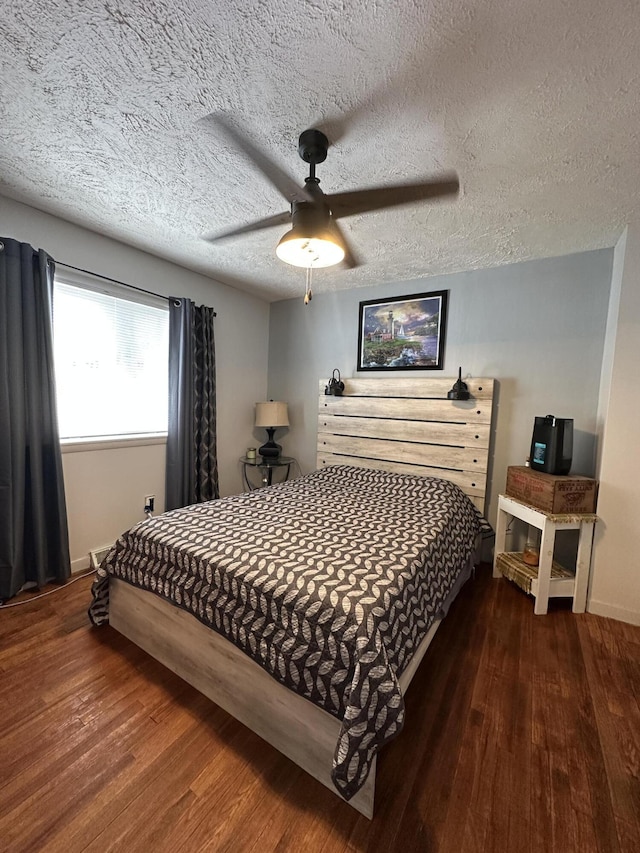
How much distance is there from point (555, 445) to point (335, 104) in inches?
86.1

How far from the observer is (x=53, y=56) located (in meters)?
1.14

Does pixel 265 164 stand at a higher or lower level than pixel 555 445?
higher

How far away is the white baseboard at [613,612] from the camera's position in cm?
208

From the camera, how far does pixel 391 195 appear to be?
1.43 meters

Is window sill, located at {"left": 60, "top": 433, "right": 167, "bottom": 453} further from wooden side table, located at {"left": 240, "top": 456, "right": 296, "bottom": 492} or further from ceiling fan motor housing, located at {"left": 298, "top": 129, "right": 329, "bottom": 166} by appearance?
ceiling fan motor housing, located at {"left": 298, "top": 129, "right": 329, "bottom": 166}

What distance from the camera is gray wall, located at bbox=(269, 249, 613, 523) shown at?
2.42 m

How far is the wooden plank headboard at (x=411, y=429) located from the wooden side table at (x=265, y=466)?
18.7 inches

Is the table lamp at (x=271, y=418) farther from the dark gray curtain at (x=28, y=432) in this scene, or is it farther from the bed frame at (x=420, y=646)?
the dark gray curtain at (x=28, y=432)

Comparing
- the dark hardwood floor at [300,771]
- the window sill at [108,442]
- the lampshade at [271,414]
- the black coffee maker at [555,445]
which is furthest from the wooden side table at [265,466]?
the black coffee maker at [555,445]

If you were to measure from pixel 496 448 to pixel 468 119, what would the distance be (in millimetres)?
2154

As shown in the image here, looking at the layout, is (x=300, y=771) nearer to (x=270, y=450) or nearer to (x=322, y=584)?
(x=322, y=584)

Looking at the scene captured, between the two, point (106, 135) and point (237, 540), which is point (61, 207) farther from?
point (237, 540)

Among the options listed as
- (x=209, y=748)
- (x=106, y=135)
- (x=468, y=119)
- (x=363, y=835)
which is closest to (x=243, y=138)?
(x=106, y=135)

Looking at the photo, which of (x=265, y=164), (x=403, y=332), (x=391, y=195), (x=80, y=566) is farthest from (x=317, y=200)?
(x=80, y=566)
